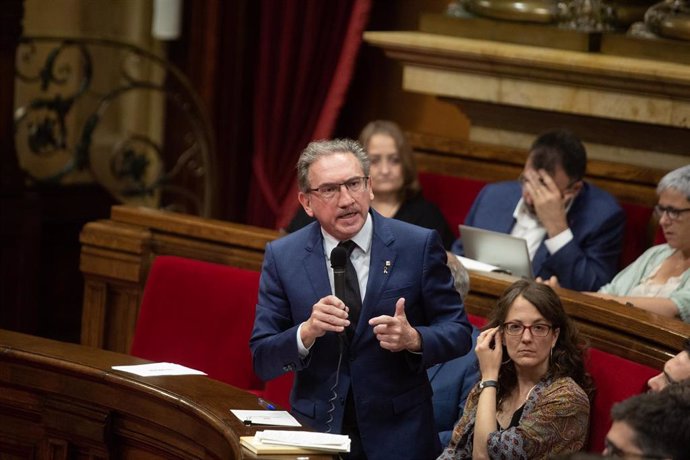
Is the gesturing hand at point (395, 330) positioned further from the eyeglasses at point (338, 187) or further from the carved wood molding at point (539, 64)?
the carved wood molding at point (539, 64)

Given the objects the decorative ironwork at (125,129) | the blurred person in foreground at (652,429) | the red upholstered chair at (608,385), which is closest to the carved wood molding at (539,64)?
the decorative ironwork at (125,129)

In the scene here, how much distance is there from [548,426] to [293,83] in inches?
139

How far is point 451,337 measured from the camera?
327 cm

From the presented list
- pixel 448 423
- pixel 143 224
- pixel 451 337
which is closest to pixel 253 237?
pixel 143 224

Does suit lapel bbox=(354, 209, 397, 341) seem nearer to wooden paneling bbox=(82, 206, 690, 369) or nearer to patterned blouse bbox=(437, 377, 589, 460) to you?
patterned blouse bbox=(437, 377, 589, 460)

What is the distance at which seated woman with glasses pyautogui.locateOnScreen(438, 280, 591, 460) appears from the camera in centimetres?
335

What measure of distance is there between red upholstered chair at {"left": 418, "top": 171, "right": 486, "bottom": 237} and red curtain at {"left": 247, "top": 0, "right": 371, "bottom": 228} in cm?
102

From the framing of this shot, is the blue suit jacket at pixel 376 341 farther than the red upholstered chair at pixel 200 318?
No

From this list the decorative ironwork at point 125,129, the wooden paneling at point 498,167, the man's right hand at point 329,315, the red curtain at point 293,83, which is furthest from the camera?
the decorative ironwork at point 125,129

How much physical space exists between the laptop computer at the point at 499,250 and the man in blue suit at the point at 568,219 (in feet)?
0.60

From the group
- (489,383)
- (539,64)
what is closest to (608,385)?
(489,383)

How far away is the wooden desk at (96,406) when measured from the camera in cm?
338

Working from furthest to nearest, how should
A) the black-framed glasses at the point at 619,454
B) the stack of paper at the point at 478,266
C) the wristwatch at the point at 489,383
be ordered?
the stack of paper at the point at 478,266 → the wristwatch at the point at 489,383 → the black-framed glasses at the point at 619,454

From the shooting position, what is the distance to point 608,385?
3.57 metres
